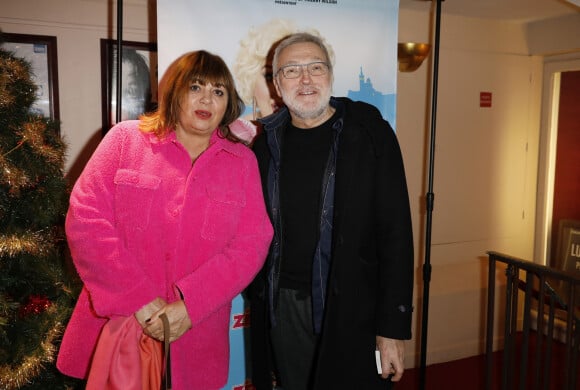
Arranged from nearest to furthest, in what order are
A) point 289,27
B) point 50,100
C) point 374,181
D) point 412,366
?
point 374,181 < point 289,27 < point 50,100 < point 412,366

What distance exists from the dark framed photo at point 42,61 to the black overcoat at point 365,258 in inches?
83.0

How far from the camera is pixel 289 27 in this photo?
2197 millimetres

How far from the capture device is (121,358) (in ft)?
4.52

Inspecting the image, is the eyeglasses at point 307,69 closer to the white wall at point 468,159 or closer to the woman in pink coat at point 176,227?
the woman in pink coat at point 176,227

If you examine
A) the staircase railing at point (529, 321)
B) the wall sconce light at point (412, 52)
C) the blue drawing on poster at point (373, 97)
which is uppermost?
the wall sconce light at point (412, 52)

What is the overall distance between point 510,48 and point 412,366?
278 cm

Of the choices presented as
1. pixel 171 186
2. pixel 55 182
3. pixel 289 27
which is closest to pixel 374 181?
pixel 171 186

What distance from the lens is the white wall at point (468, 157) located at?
12.0ft

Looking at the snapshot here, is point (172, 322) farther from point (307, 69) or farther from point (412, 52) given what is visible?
point (412, 52)

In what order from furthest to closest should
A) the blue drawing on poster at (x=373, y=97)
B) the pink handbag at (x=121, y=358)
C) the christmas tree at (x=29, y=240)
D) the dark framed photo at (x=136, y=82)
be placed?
the dark framed photo at (x=136, y=82) < the blue drawing on poster at (x=373, y=97) < the christmas tree at (x=29, y=240) < the pink handbag at (x=121, y=358)

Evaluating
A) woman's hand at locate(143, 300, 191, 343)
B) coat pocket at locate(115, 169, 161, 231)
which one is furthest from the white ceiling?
woman's hand at locate(143, 300, 191, 343)

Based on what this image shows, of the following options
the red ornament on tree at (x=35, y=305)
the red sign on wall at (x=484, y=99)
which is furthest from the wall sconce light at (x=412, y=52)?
the red ornament on tree at (x=35, y=305)

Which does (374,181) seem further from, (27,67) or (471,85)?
(471,85)

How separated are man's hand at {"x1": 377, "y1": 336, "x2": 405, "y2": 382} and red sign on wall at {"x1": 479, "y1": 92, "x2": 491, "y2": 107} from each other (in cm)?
304
